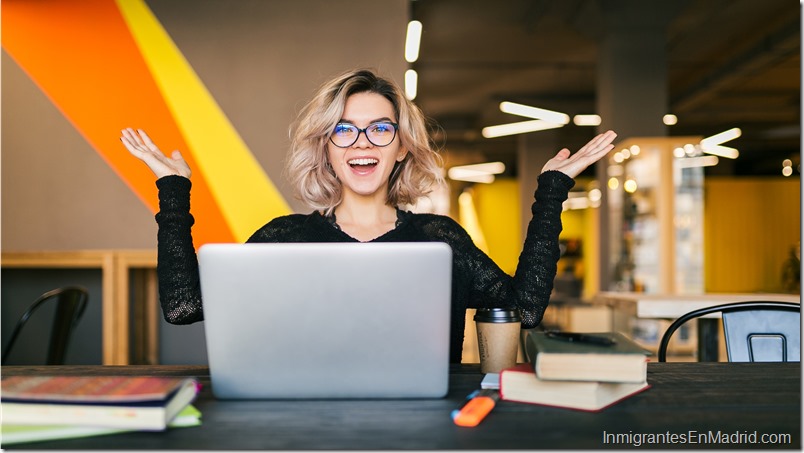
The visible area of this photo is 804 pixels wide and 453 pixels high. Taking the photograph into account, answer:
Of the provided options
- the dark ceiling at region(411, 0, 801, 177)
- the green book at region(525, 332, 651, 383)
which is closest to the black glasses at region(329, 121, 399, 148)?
the green book at region(525, 332, 651, 383)

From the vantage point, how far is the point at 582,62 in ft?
27.2

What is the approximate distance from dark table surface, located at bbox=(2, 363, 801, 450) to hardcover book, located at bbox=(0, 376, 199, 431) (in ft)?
0.08

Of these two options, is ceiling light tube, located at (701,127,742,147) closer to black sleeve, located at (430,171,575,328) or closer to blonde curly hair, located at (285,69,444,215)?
blonde curly hair, located at (285,69,444,215)

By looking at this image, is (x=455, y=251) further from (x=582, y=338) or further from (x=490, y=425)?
(x=490, y=425)

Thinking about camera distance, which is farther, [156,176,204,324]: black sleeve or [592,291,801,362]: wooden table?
[592,291,801,362]: wooden table

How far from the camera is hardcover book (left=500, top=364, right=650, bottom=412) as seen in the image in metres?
1.06

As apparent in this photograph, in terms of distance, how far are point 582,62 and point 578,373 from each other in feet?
25.7

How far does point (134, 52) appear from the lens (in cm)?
408

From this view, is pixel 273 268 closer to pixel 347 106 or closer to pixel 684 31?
pixel 347 106

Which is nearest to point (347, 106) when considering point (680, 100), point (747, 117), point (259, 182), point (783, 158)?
point (259, 182)

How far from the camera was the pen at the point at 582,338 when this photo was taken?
111 centimetres

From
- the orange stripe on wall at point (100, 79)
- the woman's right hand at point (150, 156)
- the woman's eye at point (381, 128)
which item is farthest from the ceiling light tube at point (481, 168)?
the woman's right hand at point (150, 156)

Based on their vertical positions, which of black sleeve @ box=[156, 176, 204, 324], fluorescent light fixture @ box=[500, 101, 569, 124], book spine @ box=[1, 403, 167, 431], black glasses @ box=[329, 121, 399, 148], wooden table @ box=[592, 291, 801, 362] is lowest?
wooden table @ box=[592, 291, 801, 362]

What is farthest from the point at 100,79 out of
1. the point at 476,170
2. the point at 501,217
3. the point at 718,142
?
A: the point at 501,217
